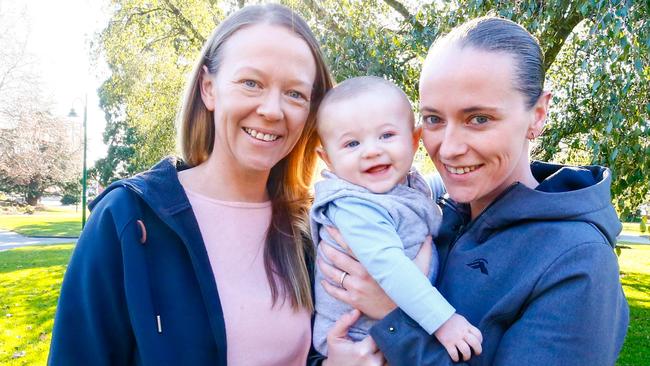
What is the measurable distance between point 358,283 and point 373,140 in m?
0.56

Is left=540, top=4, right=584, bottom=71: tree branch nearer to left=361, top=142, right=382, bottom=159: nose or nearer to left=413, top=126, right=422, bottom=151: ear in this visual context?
left=413, top=126, right=422, bottom=151: ear

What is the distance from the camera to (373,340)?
6.41 feet

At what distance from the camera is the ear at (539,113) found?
1.75m

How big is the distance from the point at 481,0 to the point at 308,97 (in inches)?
132

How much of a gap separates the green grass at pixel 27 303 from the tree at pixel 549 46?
4.96 metres

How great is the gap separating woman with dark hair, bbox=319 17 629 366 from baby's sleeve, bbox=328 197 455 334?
74mm

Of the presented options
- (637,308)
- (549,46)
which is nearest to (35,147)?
(637,308)

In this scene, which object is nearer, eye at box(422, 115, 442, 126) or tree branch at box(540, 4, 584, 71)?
eye at box(422, 115, 442, 126)

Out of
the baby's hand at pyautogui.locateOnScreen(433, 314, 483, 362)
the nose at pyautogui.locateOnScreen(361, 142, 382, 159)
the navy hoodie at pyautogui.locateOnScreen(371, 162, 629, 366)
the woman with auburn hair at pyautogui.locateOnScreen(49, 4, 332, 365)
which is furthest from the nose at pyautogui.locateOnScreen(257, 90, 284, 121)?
the baby's hand at pyautogui.locateOnScreen(433, 314, 483, 362)

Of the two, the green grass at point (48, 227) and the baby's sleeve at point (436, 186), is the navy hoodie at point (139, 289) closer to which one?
the baby's sleeve at point (436, 186)

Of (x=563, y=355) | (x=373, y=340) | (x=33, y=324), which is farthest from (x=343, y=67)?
(x=33, y=324)

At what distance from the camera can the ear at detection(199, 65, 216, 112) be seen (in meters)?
2.29

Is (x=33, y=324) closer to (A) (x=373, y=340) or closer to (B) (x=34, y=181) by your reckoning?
(A) (x=373, y=340)

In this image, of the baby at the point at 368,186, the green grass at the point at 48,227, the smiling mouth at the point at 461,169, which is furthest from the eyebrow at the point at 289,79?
the green grass at the point at 48,227
